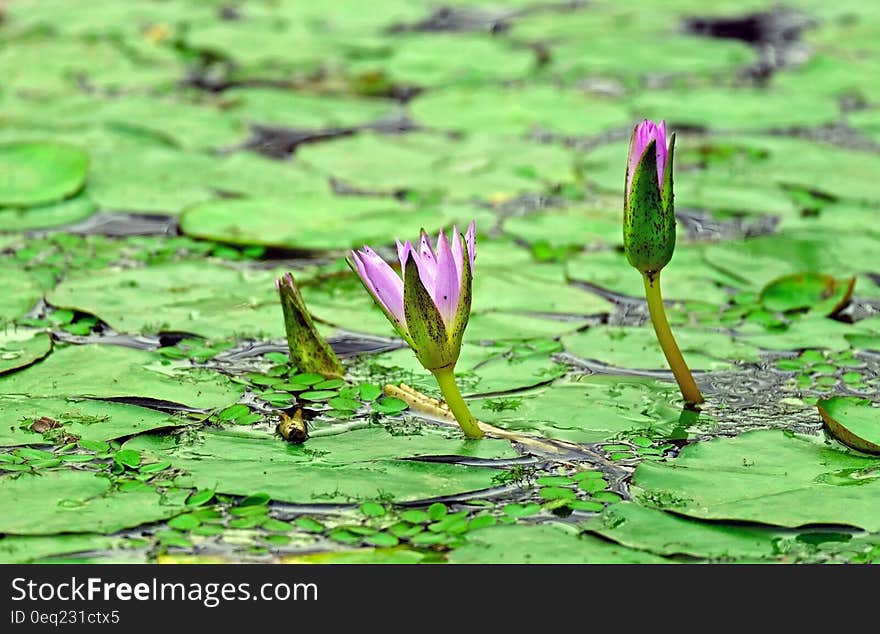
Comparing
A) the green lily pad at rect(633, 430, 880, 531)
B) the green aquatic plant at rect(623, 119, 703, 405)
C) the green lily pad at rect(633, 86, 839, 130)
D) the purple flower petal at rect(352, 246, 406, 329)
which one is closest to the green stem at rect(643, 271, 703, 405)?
the green aquatic plant at rect(623, 119, 703, 405)

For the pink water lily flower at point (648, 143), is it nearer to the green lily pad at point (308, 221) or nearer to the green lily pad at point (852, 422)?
the green lily pad at point (852, 422)

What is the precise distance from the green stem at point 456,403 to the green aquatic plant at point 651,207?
1.51 feet

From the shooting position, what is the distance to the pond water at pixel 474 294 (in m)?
2.50

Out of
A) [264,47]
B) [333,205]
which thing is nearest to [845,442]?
[333,205]

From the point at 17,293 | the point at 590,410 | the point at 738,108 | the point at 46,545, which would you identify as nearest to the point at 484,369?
the point at 590,410

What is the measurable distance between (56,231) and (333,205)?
88 cm

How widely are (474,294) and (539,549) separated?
4.60 ft

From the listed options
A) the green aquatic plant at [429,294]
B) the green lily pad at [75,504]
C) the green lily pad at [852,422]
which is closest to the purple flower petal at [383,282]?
the green aquatic plant at [429,294]

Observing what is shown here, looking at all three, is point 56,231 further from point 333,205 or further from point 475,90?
point 475,90

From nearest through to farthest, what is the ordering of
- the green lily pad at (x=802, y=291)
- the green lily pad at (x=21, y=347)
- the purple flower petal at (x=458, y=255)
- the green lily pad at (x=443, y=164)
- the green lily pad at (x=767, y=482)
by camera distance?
the green lily pad at (x=767, y=482) < the purple flower petal at (x=458, y=255) < the green lily pad at (x=21, y=347) < the green lily pad at (x=802, y=291) < the green lily pad at (x=443, y=164)

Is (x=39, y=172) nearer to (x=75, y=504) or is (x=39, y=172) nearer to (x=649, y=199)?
(x=75, y=504)

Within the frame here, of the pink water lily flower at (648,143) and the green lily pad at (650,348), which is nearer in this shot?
the pink water lily flower at (648,143)
